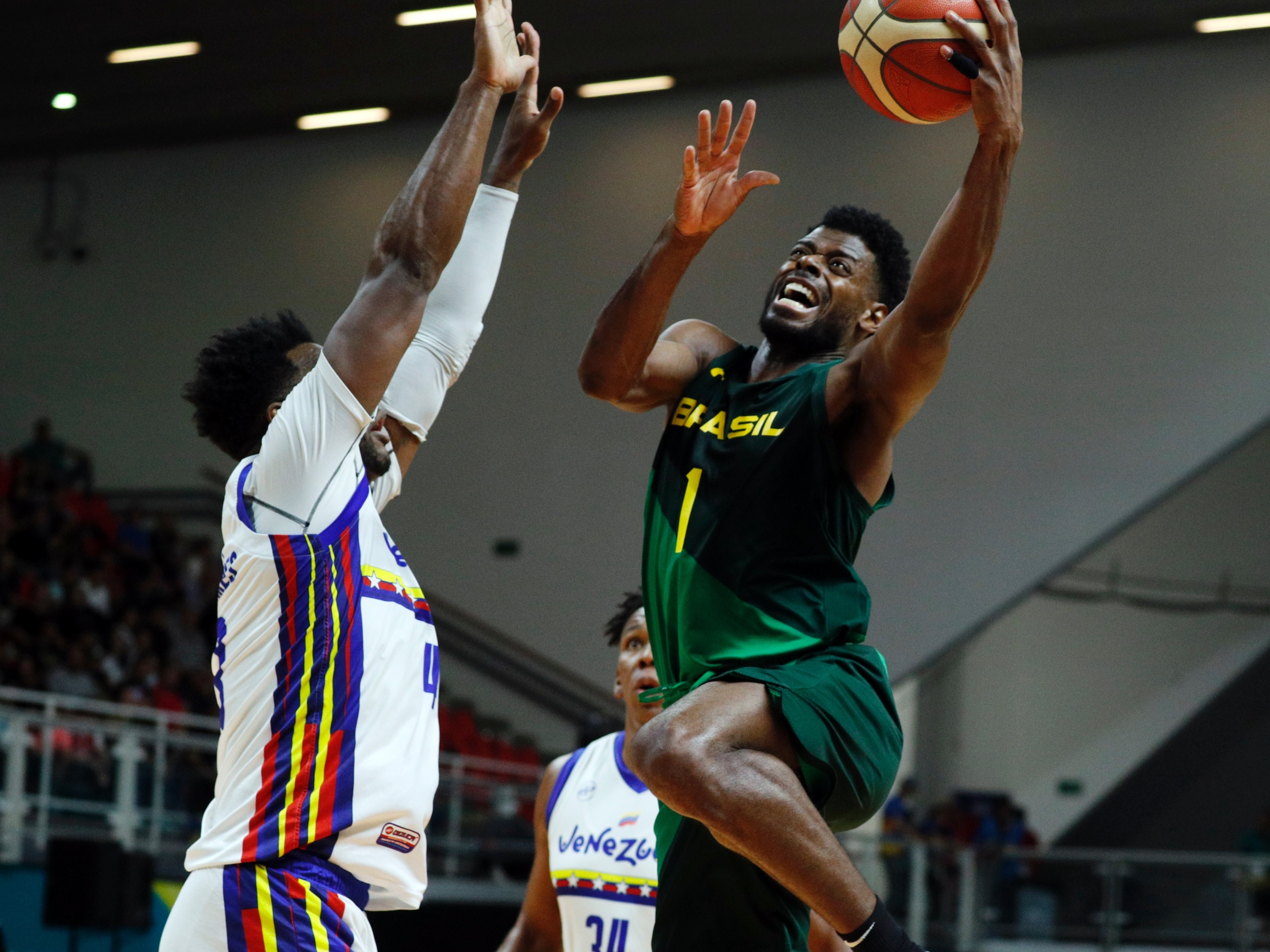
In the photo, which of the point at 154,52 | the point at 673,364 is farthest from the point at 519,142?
the point at 154,52

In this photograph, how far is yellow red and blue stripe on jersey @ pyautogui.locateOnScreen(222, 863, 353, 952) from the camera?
291 centimetres

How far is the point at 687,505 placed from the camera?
3557 millimetres

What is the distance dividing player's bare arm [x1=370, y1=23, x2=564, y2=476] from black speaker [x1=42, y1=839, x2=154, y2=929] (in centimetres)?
485

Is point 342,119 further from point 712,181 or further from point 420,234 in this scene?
point 420,234

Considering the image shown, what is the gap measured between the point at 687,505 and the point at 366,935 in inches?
46.2

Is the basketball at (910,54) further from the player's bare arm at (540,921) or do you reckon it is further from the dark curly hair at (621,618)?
the player's bare arm at (540,921)

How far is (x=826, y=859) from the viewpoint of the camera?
9.78ft

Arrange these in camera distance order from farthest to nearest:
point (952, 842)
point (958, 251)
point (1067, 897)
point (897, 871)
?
point (952, 842) → point (1067, 897) → point (897, 871) → point (958, 251)

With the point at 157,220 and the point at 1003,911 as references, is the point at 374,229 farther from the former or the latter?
the point at 1003,911

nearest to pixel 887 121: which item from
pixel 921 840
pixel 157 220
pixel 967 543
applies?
pixel 967 543

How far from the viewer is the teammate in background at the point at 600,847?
426 cm

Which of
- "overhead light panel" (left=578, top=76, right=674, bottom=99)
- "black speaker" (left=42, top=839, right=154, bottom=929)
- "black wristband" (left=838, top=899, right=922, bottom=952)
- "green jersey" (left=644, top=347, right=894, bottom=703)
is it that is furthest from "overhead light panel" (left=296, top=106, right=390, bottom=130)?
"black wristband" (left=838, top=899, right=922, bottom=952)

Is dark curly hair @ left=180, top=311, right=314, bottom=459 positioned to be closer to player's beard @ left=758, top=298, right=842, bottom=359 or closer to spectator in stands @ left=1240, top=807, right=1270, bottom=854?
player's beard @ left=758, top=298, right=842, bottom=359

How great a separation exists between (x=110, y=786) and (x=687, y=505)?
23.4 ft
